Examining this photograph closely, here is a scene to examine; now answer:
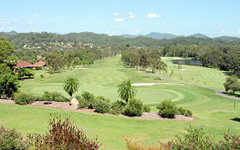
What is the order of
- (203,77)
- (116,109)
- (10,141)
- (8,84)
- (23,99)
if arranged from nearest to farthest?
(10,141) → (116,109) → (23,99) → (8,84) → (203,77)

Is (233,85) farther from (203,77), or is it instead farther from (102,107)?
(203,77)

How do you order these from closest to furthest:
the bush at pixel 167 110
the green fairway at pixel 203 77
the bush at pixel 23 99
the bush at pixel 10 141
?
1. the bush at pixel 10 141
2. the bush at pixel 167 110
3. the bush at pixel 23 99
4. the green fairway at pixel 203 77

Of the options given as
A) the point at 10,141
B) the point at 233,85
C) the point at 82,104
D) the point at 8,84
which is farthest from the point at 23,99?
the point at 233,85

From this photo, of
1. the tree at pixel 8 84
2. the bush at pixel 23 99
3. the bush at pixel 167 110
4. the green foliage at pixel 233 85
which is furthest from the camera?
the green foliage at pixel 233 85

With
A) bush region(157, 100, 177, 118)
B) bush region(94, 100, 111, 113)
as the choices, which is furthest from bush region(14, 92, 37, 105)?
bush region(157, 100, 177, 118)

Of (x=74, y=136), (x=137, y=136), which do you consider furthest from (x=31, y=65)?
(x=74, y=136)

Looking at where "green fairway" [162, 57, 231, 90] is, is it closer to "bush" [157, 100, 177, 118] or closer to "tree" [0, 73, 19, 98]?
"bush" [157, 100, 177, 118]

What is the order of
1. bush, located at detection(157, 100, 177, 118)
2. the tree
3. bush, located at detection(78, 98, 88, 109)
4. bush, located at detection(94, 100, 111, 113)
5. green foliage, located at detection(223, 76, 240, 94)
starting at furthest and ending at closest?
green foliage, located at detection(223, 76, 240, 94), the tree, bush, located at detection(78, 98, 88, 109), bush, located at detection(157, 100, 177, 118), bush, located at detection(94, 100, 111, 113)

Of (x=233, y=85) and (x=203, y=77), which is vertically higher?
(x=233, y=85)

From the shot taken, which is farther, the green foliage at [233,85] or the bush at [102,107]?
the green foliage at [233,85]

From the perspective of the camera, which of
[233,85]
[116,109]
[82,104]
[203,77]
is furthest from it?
[203,77]

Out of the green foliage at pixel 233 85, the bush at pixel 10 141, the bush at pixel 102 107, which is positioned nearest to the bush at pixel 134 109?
the bush at pixel 102 107

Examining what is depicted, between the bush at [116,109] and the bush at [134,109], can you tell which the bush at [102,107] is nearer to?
the bush at [116,109]

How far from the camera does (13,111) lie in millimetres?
27938
